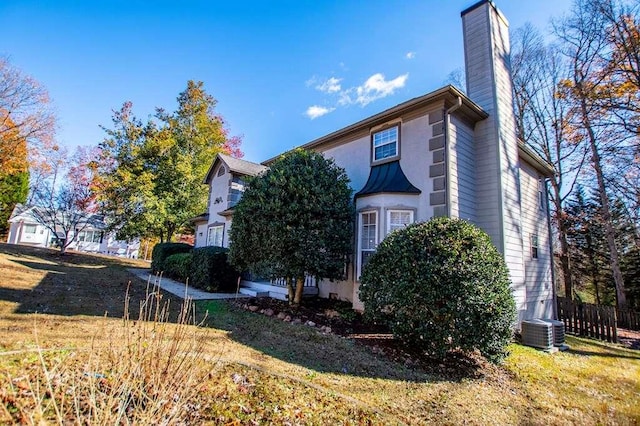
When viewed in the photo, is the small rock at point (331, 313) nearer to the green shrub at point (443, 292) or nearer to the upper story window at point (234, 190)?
the green shrub at point (443, 292)

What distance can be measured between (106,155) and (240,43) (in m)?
13.7

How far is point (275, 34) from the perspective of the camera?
11.6m

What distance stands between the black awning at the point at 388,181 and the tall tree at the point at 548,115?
13272 mm

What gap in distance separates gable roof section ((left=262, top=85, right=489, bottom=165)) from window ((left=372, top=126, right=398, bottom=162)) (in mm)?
351

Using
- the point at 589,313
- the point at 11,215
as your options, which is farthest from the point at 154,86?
the point at 11,215

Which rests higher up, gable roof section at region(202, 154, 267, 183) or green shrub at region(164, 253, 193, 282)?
gable roof section at region(202, 154, 267, 183)

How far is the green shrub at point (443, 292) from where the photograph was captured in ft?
16.6

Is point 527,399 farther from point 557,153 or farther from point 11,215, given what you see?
point 11,215

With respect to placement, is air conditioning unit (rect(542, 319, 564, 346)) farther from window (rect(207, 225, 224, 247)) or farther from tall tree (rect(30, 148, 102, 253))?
tall tree (rect(30, 148, 102, 253))

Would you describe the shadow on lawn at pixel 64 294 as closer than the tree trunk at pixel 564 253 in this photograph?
Yes

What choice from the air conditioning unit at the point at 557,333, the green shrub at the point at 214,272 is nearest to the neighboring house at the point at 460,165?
Answer: the air conditioning unit at the point at 557,333

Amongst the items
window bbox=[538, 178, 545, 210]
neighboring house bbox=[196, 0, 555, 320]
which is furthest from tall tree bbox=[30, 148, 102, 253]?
window bbox=[538, 178, 545, 210]

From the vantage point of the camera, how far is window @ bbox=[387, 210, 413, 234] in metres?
8.38

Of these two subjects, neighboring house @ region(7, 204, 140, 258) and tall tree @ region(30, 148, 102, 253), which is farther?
neighboring house @ region(7, 204, 140, 258)
